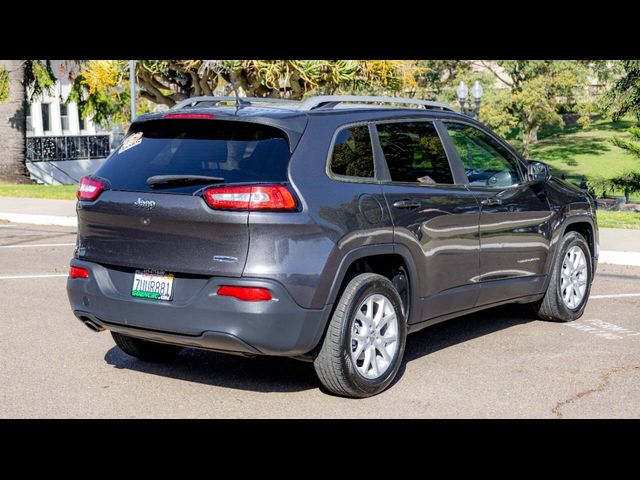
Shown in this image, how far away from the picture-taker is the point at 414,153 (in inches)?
262

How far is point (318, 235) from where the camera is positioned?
5523mm

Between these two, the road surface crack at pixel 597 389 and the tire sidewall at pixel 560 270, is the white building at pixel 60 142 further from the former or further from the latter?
the road surface crack at pixel 597 389

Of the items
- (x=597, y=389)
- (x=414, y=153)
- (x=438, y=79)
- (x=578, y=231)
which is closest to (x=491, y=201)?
(x=414, y=153)

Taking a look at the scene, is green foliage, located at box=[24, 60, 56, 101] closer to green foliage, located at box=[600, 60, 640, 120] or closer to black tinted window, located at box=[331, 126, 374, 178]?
green foliage, located at box=[600, 60, 640, 120]

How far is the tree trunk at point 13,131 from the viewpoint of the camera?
3102 cm

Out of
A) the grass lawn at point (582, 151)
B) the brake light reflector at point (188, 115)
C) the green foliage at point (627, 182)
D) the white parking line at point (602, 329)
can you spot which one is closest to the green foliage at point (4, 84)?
the green foliage at point (627, 182)

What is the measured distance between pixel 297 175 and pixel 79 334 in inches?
118

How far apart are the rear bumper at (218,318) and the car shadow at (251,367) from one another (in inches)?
28.9

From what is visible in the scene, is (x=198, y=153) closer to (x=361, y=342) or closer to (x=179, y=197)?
(x=179, y=197)

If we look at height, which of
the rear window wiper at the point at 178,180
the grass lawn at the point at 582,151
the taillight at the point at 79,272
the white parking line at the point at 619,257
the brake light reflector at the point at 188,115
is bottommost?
the grass lawn at the point at 582,151

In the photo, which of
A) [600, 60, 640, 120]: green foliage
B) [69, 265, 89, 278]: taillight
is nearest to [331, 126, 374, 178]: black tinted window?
[69, 265, 89, 278]: taillight

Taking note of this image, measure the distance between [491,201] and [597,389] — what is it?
170 centimetres

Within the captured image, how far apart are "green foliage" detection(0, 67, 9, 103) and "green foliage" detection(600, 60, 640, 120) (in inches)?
758
